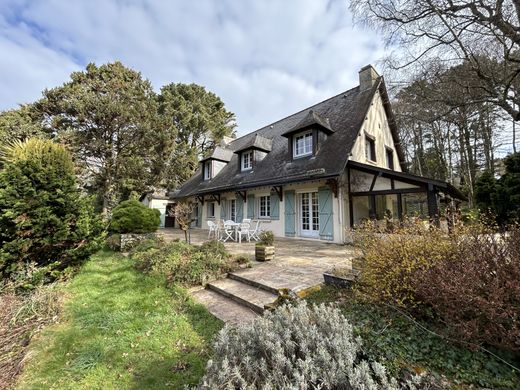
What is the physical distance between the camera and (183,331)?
3.28 m

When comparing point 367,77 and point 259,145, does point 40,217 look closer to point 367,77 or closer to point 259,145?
point 259,145

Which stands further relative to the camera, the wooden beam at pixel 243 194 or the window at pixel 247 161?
the window at pixel 247 161

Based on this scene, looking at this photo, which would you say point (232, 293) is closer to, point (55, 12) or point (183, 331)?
point (183, 331)

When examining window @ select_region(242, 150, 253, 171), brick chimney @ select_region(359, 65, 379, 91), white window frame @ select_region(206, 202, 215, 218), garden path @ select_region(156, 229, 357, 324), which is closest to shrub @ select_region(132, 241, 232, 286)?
garden path @ select_region(156, 229, 357, 324)

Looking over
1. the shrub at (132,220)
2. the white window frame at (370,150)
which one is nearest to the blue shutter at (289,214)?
the white window frame at (370,150)

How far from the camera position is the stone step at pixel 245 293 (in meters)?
3.70

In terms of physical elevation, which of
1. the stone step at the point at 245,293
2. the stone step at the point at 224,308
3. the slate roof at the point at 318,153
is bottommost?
the stone step at the point at 224,308

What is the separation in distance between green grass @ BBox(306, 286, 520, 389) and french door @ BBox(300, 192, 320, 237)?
764 cm

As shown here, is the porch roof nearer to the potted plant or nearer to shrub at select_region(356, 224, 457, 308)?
the potted plant

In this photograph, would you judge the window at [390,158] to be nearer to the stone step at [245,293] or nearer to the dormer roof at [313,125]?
the dormer roof at [313,125]

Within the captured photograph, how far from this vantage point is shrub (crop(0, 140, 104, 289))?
447cm

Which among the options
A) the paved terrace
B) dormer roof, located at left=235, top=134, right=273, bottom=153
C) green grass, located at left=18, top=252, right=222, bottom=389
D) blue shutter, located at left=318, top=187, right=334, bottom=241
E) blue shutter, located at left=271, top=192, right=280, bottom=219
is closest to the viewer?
green grass, located at left=18, top=252, right=222, bottom=389

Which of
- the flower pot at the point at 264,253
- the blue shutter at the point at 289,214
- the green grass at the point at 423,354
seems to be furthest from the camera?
the blue shutter at the point at 289,214

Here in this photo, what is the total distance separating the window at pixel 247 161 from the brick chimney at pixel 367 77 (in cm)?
686
